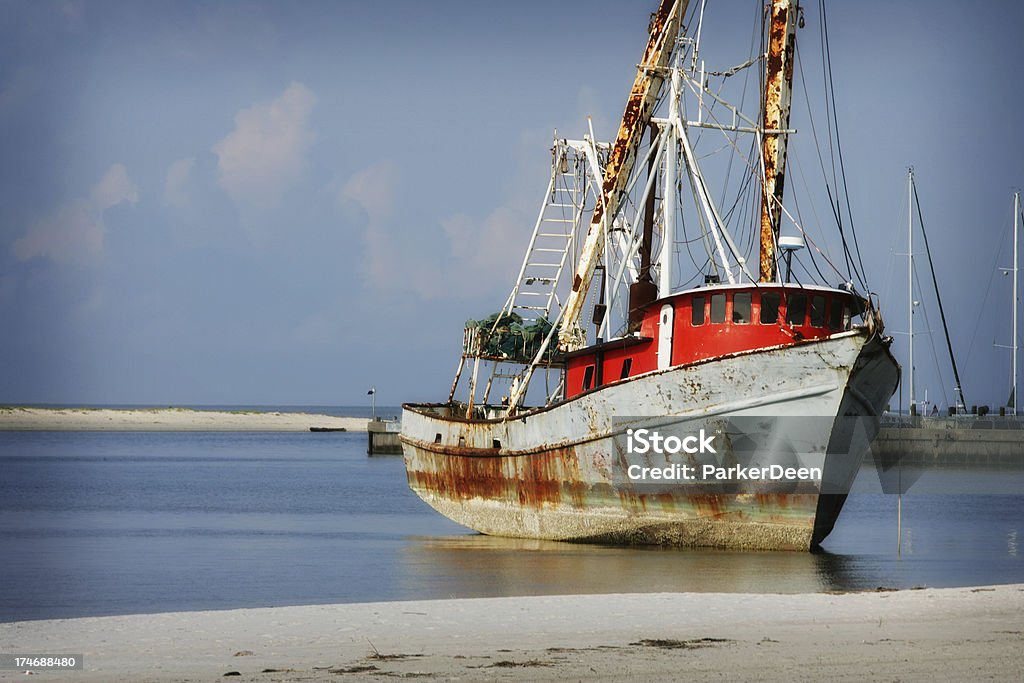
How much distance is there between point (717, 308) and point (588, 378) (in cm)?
572

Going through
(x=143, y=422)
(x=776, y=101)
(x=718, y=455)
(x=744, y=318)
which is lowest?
(x=718, y=455)

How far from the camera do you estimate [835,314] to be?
24203mm

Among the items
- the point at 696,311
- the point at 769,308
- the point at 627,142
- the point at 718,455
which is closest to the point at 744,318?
the point at 769,308

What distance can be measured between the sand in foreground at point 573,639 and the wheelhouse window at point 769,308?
7359 mm

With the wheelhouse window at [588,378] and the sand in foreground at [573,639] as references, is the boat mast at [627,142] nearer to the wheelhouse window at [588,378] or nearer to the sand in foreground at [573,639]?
the wheelhouse window at [588,378]

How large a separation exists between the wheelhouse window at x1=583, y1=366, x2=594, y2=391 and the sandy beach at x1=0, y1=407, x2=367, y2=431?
429ft

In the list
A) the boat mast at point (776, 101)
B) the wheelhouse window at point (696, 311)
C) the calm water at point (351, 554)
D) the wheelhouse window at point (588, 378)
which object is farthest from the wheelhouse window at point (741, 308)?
the boat mast at point (776, 101)

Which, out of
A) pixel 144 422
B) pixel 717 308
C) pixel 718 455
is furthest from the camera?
pixel 144 422

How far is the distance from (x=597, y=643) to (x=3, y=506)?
113 feet

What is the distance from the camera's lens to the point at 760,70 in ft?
102

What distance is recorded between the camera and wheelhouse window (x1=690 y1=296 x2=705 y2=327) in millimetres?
24516

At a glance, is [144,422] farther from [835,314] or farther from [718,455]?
[835,314]

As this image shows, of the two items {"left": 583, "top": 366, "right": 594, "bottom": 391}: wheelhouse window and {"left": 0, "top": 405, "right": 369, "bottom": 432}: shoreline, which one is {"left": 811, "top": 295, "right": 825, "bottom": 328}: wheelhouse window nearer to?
{"left": 583, "top": 366, "right": 594, "bottom": 391}: wheelhouse window

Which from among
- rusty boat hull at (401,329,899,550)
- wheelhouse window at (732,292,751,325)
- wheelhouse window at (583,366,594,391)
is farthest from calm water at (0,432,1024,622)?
wheelhouse window at (732,292,751,325)
